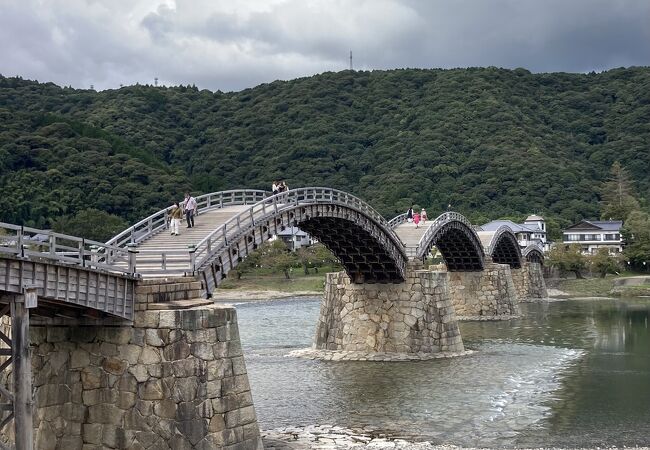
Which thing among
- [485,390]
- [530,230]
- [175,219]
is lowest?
[485,390]

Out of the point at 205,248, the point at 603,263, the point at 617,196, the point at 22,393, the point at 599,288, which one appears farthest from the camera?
the point at 617,196

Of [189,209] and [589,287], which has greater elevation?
[189,209]

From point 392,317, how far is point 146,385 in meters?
20.3

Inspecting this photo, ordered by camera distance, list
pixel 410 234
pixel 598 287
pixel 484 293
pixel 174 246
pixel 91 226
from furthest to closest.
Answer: pixel 598 287, pixel 91 226, pixel 484 293, pixel 410 234, pixel 174 246

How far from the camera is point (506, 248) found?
66875mm

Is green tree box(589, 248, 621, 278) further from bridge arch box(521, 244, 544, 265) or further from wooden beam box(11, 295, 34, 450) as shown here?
wooden beam box(11, 295, 34, 450)

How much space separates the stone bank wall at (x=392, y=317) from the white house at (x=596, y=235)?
56175mm

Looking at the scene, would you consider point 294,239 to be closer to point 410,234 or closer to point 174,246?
point 410,234

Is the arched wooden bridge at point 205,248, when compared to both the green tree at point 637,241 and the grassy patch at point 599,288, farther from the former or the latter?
the green tree at point 637,241

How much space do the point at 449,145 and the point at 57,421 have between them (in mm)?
107502

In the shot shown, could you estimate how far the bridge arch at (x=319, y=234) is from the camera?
20.2 meters

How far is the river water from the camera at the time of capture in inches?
812

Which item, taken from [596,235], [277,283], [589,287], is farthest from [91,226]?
[596,235]

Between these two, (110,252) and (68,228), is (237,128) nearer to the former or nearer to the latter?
(68,228)
